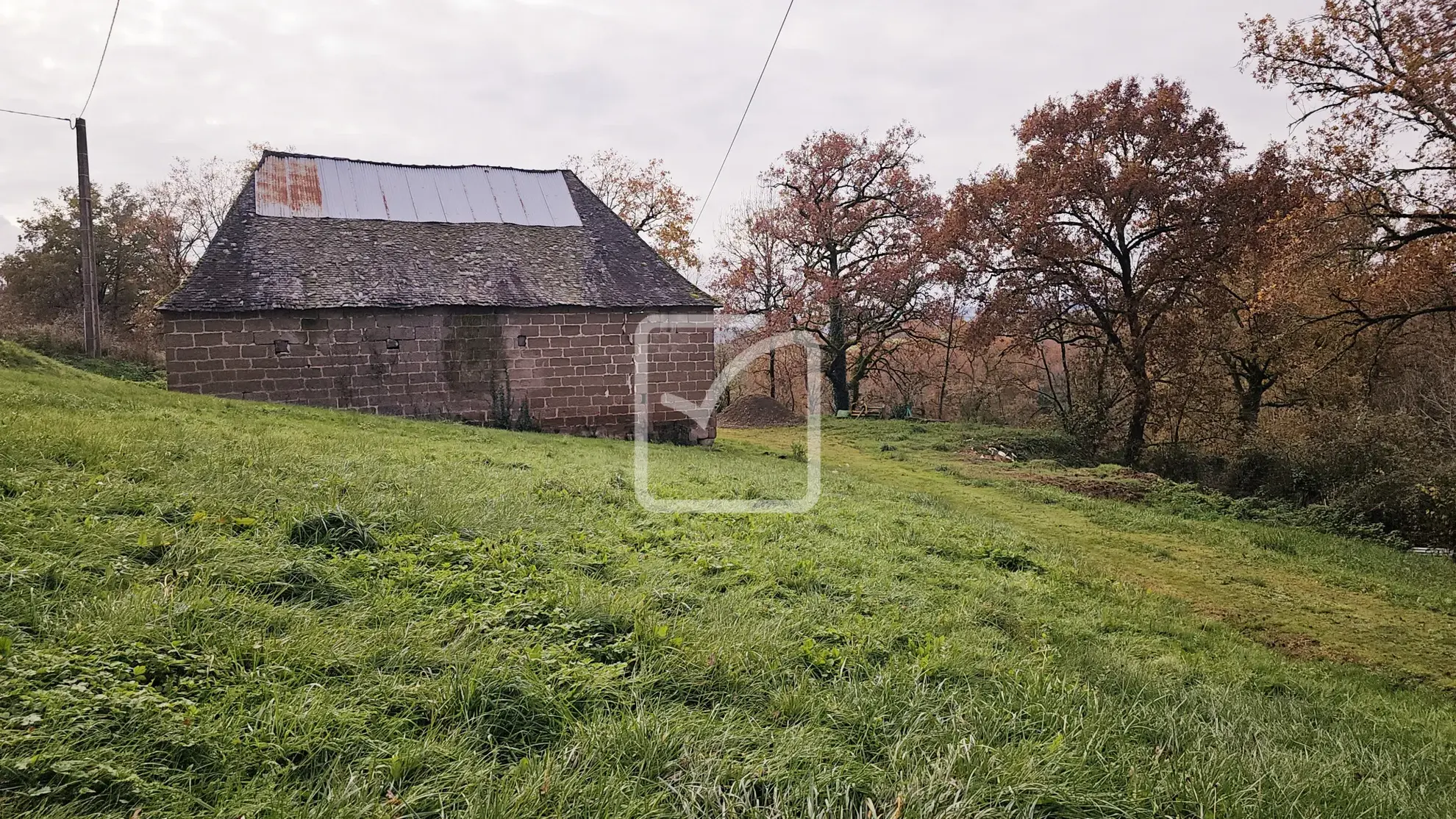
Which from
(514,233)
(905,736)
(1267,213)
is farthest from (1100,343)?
(905,736)

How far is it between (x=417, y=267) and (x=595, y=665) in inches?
612

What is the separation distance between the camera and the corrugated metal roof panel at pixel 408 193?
17.3 m

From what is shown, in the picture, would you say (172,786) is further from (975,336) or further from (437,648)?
(975,336)

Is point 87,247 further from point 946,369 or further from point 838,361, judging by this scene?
point 946,369

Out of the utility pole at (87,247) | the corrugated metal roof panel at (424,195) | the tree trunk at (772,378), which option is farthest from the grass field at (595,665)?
the tree trunk at (772,378)

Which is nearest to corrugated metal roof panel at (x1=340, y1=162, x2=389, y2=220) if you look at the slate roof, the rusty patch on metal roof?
the slate roof

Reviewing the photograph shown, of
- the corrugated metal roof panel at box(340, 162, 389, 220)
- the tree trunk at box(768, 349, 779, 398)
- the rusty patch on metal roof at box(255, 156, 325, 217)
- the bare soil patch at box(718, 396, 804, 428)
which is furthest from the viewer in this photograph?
the tree trunk at box(768, 349, 779, 398)

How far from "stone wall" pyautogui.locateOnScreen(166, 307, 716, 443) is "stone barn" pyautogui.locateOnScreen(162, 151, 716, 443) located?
0.03 m

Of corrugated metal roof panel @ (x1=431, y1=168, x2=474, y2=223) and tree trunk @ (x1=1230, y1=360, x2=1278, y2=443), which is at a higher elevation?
corrugated metal roof panel @ (x1=431, y1=168, x2=474, y2=223)

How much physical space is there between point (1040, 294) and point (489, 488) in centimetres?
1637

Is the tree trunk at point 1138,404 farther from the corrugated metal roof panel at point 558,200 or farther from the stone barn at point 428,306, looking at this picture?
the corrugated metal roof panel at point 558,200

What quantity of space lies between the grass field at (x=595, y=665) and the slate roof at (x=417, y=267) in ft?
28.3

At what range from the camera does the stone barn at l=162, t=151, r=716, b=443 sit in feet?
48.1

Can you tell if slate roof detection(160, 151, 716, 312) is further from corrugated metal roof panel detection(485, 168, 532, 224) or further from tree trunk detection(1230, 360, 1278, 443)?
tree trunk detection(1230, 360, 1278, 443)
